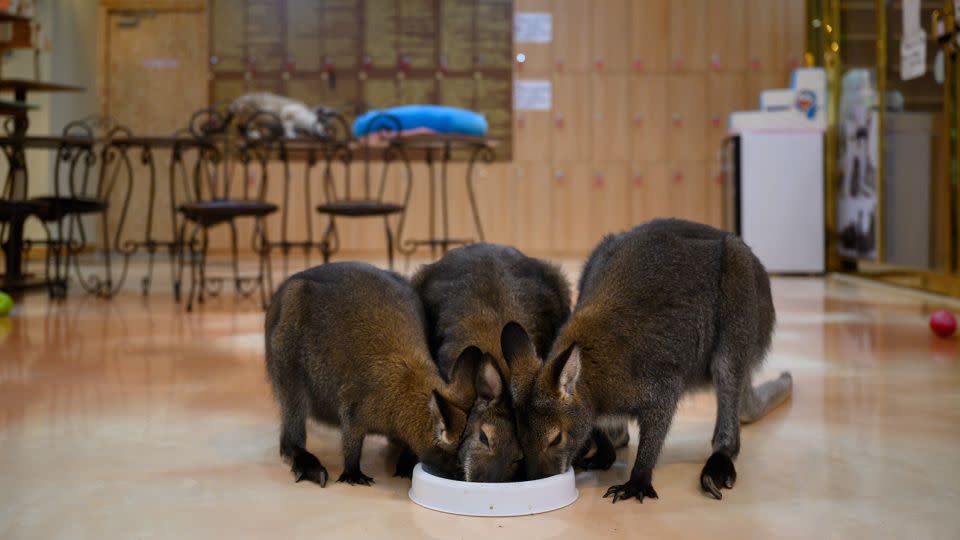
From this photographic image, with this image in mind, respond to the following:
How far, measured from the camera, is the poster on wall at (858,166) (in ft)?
24.8

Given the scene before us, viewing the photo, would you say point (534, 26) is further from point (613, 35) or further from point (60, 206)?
point (60, 206)

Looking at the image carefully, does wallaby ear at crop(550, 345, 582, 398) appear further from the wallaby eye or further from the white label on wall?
the white label on wall

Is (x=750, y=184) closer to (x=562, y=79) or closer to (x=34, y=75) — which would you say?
(x=562, y=79)

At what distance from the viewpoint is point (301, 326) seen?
2.18 m

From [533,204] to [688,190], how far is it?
1704 mm

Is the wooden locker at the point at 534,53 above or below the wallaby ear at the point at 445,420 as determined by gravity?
above

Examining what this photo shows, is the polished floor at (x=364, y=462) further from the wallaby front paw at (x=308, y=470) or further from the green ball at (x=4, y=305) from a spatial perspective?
the green ball at (x=4, y=305)

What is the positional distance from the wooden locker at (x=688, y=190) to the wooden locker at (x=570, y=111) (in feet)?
3.42

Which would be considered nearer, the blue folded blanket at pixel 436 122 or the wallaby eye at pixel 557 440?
the wallaby eye at pixel 557 440

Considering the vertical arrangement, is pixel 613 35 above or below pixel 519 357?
above

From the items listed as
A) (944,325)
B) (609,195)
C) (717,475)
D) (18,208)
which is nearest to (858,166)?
(609,195)

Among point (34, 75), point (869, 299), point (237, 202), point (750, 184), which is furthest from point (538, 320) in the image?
point (34, 75)

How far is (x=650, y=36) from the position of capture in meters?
10.7

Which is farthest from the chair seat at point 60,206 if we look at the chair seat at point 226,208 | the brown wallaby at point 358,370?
the brown wallaby at point 358,370
